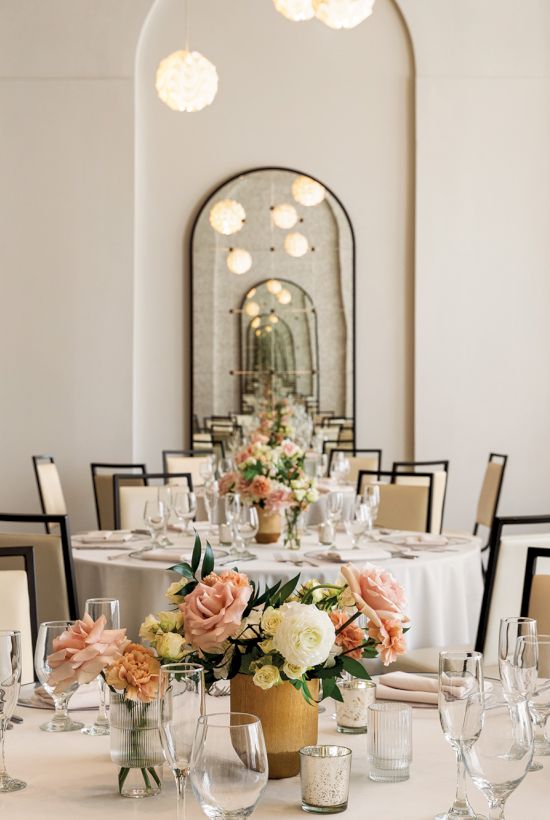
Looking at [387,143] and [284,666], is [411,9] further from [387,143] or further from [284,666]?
[284,666]

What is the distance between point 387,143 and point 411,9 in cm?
102

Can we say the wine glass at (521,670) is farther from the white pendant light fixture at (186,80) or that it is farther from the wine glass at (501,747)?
the white pendant light fixture at (186,80)

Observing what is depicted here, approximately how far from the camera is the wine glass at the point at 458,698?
1423 mm

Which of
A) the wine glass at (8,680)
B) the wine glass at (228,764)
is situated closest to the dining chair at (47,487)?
the wine glass at (8,680)

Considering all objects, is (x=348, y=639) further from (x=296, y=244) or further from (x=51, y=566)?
(x=296, y=244)

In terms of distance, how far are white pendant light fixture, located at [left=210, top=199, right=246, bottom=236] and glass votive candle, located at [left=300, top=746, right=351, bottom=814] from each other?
22.8ft

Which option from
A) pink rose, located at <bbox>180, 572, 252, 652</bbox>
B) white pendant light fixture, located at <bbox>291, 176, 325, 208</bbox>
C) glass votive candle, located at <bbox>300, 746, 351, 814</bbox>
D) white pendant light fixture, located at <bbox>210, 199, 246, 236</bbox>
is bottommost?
glass votive candle, located at <bbox>300, 746, 351, 814</bbox>

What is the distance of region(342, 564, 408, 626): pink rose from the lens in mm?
1678

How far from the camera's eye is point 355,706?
1938mm

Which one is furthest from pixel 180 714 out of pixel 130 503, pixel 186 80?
pixel 186 80

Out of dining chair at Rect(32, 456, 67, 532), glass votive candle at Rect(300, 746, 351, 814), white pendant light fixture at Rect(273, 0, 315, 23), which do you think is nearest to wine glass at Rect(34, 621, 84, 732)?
glass votive candle at Rect(300, 746, 351, 814)

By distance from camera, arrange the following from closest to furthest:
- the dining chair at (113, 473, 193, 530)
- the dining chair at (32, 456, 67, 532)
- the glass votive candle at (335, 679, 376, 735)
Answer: the glass votive candle at (335, 679, 376, 735), the dining chair at (113, 473, 193, 530), the dining chair at (32, 456, 67, 532)

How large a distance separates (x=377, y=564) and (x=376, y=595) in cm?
219

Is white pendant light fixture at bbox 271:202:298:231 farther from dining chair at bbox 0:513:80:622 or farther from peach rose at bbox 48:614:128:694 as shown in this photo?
peach rose at bbox 48:614:128:694
